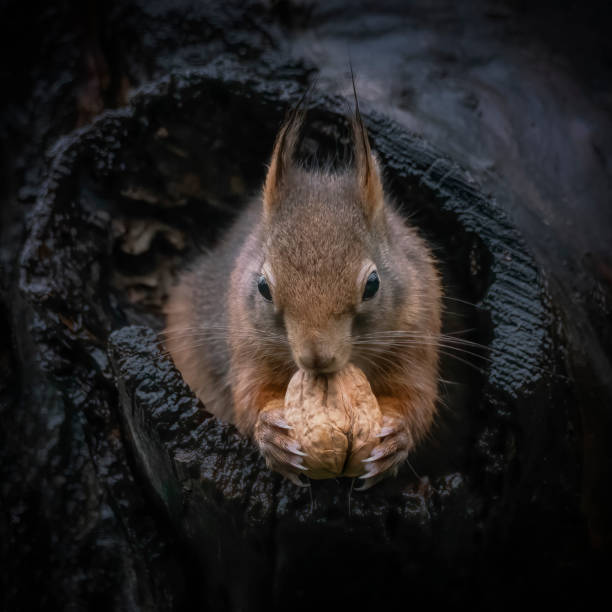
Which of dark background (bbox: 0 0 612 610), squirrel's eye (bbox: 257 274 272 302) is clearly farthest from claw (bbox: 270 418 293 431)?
dark background (bbox: 0 0 612 610)

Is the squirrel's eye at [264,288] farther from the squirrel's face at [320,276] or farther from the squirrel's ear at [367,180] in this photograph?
the squirrel's ear at [367,180]

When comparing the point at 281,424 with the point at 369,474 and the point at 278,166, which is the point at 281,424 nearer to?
the point at 369,474

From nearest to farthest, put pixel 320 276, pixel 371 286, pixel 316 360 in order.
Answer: pixel 316 360 → pixel 320 276 → pixel 371 286

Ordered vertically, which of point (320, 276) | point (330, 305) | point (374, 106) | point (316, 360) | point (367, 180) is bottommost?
point (316, 360)

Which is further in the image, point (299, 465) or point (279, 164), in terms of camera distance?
point (279, 164)

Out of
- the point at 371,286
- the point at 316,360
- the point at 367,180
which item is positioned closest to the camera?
the point at 316,360

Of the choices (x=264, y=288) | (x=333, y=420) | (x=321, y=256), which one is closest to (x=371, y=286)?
(x=321, y=256)

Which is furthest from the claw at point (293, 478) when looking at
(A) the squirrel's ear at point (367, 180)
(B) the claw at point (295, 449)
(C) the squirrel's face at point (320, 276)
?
(A) the squirrel's ear at point (367, 180)

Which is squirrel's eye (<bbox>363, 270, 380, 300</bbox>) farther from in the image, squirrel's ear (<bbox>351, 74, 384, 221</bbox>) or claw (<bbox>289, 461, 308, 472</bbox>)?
claw (<bbox>289, 461, 308, 472</bbox>)
